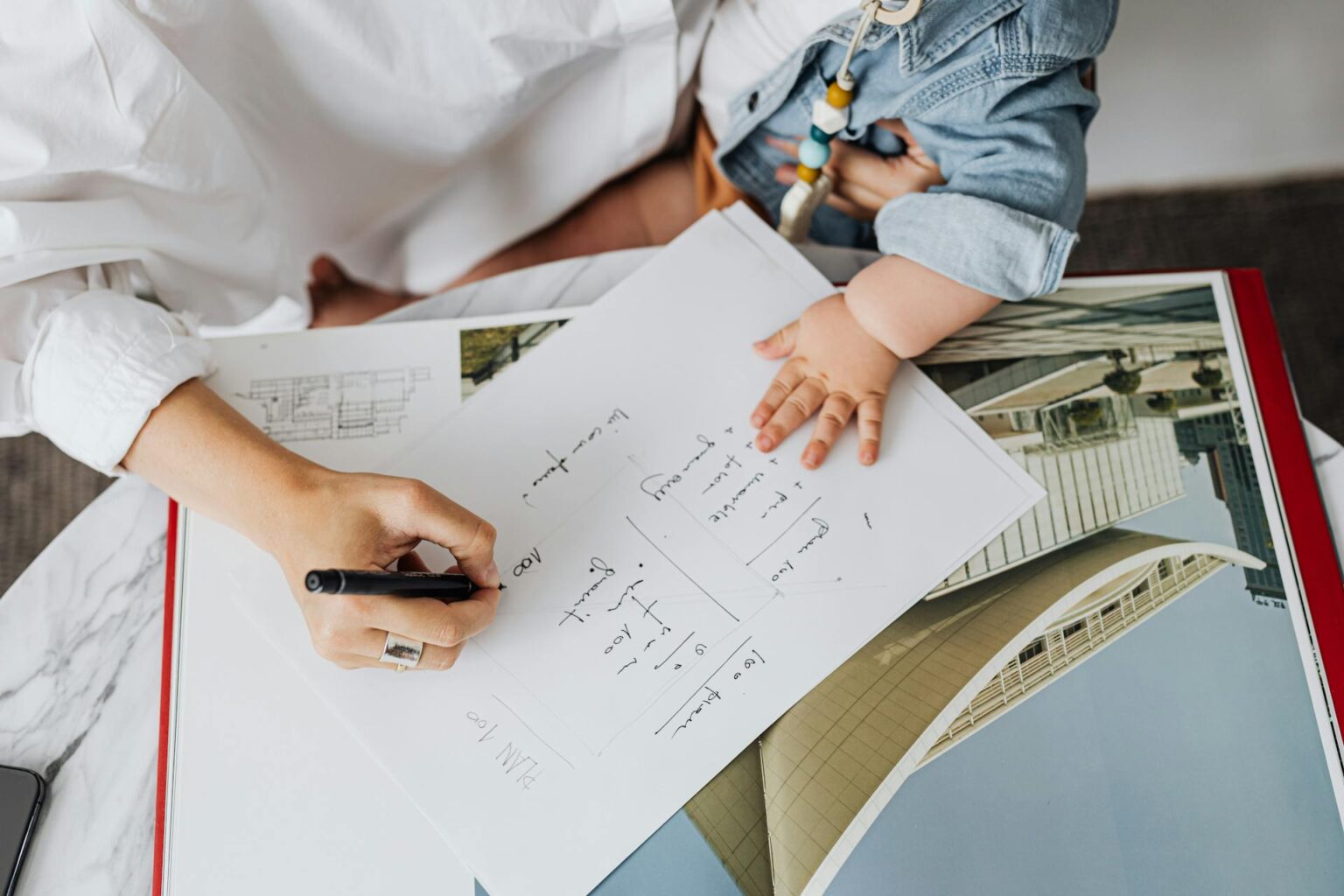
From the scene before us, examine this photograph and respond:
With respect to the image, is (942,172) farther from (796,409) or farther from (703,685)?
(703,685)

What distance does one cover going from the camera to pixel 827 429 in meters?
0.52

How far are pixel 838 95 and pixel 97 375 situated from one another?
0.46 meters

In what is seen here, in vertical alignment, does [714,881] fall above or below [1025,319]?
below

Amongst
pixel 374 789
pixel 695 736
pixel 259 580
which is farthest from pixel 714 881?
pixel 259 580

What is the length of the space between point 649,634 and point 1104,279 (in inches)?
14.5

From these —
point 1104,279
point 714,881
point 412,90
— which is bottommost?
point 714,881

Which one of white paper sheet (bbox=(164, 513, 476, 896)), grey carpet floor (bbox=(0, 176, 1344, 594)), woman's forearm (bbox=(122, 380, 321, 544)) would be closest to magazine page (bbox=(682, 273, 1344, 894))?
white paper sheet (bbox=(164, 513, 476, 896))

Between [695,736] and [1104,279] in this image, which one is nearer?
[695,736]

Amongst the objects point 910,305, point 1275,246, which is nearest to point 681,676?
point 910,305

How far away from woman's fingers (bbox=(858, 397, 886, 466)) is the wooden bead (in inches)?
7.5

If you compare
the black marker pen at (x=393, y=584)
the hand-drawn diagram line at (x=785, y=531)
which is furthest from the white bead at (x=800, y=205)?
the black marker pen at (x=393, y=584)

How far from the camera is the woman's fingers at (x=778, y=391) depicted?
20.8 inches

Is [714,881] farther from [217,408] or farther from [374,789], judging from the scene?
[217,408]

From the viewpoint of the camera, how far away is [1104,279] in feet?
1.91
